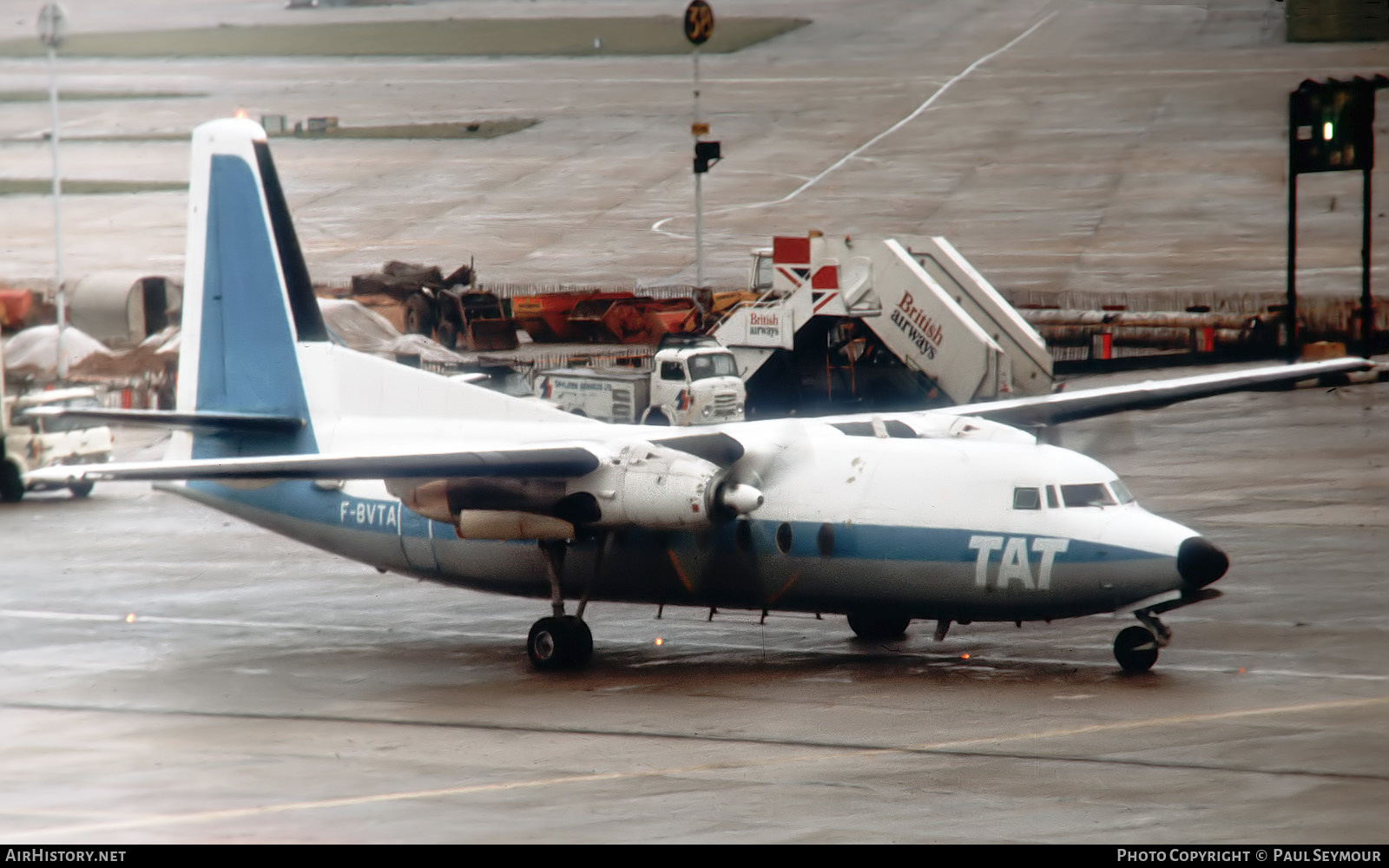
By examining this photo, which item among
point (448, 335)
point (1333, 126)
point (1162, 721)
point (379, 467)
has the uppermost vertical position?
point (1333, 126)

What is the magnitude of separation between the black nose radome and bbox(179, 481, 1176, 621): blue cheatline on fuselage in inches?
7.2

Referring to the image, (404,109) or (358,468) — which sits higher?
(404,109)

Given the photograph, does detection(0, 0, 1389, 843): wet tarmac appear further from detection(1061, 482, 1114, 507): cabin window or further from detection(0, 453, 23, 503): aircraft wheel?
detection(1061, 482, 1114, 507): cabin window

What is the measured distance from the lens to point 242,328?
2917cm

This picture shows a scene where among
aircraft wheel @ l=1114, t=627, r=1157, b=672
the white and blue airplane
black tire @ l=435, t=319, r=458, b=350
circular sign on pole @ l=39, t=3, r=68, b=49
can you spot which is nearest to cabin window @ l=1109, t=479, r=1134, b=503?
the white and blue airplane

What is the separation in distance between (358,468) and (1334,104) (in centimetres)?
3564

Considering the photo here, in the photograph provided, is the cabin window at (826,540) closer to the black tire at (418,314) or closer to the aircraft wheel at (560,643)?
the aircraft wheel at (560,643)

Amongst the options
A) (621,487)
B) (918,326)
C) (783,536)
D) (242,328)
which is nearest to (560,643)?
(621,487)

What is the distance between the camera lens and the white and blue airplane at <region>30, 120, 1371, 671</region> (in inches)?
910

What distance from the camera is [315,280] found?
68.2 meters

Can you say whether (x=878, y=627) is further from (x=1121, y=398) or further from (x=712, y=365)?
(x=712, y=365)

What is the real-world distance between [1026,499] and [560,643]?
6.85 m

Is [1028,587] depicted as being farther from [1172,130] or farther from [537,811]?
[1172,130]
